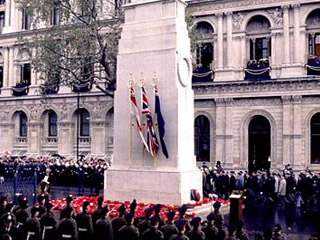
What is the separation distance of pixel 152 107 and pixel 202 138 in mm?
20899

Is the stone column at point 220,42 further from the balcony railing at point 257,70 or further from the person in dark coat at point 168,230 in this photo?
the person in dark coat at point 168,230

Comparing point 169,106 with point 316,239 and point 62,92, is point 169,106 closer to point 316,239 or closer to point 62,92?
point 316,239

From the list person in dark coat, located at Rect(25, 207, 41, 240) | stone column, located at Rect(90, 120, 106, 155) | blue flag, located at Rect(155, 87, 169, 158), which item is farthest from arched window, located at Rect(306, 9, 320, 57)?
person in dark coat, located at Rect(25, 207, 41, 240)

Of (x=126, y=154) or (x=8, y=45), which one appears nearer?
(x=126, y=154)

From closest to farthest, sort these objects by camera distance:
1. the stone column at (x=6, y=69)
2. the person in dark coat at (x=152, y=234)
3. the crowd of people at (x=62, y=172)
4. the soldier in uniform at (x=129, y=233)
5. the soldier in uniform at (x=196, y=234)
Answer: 1. the person in dark coat at (x=152, y=234)
2. the soldier in uniform at (x=196, y=234)
3. the soldier in uniform at (x=129, y=233)
4. the crowd of people at (x=62, y=172)
5. the stone column at (x=6, y=69)

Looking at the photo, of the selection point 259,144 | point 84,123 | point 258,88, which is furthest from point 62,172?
point 258,88

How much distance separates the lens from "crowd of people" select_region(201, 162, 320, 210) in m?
23.1

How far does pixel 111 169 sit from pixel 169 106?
330cm

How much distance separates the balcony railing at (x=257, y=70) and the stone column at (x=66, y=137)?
1687 centimetres

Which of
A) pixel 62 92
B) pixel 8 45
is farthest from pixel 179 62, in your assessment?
pixel 8 45

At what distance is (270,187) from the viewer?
23.3 m

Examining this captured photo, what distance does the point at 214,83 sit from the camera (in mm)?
36531

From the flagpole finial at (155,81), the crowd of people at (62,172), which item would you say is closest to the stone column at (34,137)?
the crowd of people at (62,172)

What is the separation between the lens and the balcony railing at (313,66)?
33.4 m
